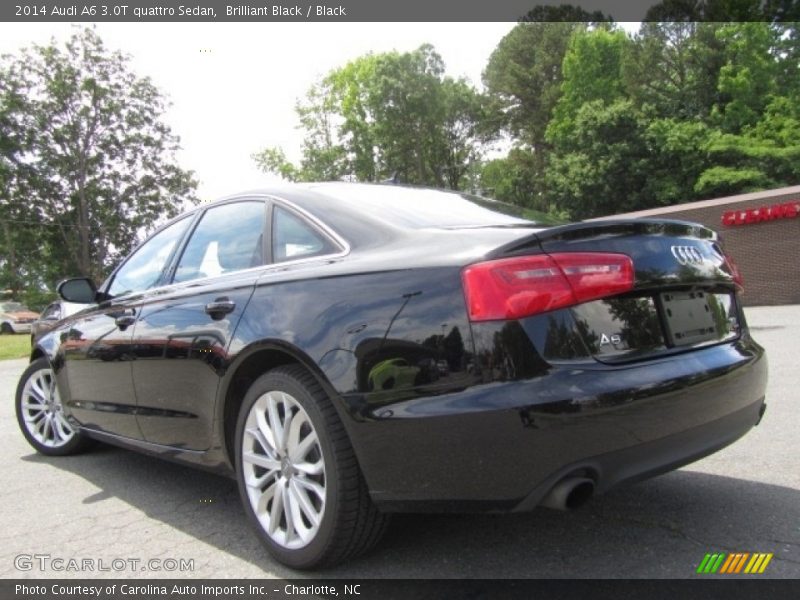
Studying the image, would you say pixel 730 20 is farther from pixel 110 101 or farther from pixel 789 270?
pixel 110 101

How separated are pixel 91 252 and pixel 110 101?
9.10 meters

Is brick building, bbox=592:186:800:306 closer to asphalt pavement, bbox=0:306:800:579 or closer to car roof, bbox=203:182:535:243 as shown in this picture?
asphalt pavement, bbox=0:306:800:579

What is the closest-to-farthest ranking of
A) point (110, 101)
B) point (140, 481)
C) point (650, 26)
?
point (140, 481)
point (110, 101)
point (650, 26)

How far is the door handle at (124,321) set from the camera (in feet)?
11.7

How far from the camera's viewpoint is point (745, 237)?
65.4 ft

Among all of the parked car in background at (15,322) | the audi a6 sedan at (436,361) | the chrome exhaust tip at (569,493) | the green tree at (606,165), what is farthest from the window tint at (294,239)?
the parked car in background at (15,322)

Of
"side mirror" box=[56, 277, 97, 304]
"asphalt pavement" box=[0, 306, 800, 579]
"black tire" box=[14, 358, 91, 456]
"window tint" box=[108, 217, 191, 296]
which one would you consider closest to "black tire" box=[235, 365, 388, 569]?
"asphalt pavement" box=[0, 306, 800, 579]

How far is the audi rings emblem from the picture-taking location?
96.6 inches

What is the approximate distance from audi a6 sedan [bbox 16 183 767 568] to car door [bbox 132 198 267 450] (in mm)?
13

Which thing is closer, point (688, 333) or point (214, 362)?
point (688, 333)

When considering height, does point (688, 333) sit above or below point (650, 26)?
below

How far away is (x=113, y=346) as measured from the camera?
3.70m

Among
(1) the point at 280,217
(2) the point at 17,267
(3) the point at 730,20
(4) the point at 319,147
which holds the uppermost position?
(3) the point at 730,20

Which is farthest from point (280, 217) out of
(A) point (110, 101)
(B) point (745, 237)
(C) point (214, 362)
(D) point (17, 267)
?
(D) point (17, 267)
